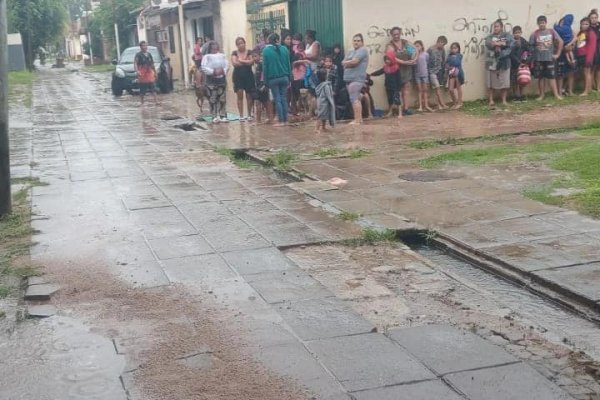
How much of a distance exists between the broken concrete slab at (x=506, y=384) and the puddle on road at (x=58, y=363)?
5.63 ft

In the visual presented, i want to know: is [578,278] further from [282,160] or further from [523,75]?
[523,75]

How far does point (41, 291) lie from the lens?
5.46 metres

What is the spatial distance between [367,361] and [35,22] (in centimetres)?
4850

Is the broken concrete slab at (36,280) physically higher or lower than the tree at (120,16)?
lower

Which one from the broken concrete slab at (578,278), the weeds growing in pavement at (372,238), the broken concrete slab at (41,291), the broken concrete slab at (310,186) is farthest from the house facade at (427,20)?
the broken concrete slab at (41,291)

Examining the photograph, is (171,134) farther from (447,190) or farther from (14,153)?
(447,190)

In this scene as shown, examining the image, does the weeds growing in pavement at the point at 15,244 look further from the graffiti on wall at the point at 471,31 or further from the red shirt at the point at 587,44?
the red shirt at the point at 587,44

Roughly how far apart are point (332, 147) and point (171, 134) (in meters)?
3.94

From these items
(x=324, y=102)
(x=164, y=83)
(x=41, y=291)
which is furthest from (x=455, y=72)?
(x=164, y=83)

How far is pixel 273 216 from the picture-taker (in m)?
7.49

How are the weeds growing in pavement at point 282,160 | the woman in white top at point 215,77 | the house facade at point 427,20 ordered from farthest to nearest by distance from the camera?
1. the woman in white top at point 215,77
2. the house facade at point 427,20
3. the weeds growing in pavement at point 282,160

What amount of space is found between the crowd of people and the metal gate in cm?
28

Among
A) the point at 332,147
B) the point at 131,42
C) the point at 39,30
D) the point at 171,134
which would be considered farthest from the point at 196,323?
the point at 39,30

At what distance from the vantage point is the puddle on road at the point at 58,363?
3.93 meters
